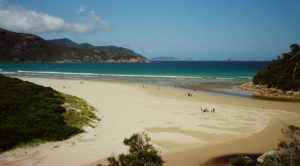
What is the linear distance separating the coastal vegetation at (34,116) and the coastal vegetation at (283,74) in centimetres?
3383

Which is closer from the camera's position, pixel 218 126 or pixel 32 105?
pixel 32 105

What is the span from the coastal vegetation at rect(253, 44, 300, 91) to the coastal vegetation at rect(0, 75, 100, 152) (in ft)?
111

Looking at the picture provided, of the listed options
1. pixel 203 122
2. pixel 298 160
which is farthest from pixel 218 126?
pixel 298 160

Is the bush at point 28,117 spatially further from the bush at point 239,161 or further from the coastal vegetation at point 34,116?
the bush at point 239,161

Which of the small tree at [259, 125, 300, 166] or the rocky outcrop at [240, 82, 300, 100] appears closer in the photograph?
the small tree at [259, 125, 300, 166]

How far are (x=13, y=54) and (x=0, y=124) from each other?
213 metres

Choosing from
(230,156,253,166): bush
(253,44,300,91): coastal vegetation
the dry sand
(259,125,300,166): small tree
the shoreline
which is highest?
(253,44,300,91): coastal vegetation

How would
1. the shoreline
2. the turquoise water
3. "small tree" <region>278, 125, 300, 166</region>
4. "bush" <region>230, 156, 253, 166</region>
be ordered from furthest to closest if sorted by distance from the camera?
1. the turquoise water
2. the shoreline
3. "bush" <region>230, 156, 253, 166</region>
4. "small tree" <region>278, 125, 300, 166</region>

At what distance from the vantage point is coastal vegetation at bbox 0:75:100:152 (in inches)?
398

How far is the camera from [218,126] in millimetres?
14883

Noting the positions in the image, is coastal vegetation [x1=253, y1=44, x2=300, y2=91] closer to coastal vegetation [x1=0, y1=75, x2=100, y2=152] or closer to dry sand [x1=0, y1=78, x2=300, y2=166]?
dry sand [x1=0, y1=78, x2=300, y2=166]

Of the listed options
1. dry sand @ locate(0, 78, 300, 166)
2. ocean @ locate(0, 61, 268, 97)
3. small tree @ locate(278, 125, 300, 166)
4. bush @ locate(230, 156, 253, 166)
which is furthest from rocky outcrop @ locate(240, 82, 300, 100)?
small tree @ locate(278, 125, 300, 166)

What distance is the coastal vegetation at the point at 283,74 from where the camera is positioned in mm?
33562

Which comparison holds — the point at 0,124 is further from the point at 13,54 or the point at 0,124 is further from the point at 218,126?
the point at 13,54
